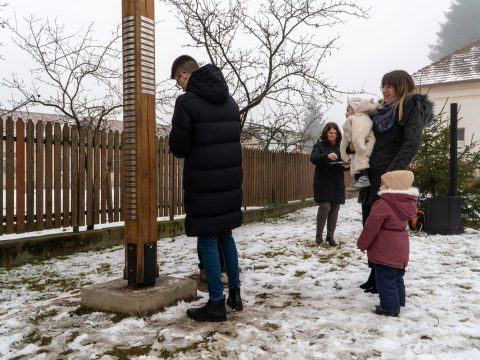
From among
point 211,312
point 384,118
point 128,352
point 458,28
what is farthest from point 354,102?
point 458,28

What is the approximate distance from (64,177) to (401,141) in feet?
13.9

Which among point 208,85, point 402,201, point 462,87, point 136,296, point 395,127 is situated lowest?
point 136,296

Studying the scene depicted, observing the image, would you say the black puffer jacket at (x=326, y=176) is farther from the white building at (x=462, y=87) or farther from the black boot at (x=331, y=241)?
the white building at (x=462, y=87)

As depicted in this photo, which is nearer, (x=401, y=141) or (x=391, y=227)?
(x=391, y=227)

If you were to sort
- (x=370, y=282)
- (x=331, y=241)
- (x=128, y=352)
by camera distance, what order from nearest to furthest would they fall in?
(x=128, y=352) → (x=370, y=282) → (x=331, y=241)

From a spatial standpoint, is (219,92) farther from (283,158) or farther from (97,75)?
(283,158)

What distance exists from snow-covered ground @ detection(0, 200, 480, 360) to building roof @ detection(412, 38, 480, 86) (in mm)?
19472

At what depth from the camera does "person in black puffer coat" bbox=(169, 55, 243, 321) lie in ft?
9.59

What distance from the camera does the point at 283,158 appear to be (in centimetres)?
1099

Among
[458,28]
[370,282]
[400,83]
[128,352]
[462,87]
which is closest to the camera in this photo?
[128,352]

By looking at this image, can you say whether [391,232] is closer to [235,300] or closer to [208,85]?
[235,300]

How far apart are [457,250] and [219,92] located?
167 inches

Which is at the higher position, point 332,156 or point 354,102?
point 354,102

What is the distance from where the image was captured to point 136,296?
3.07m
